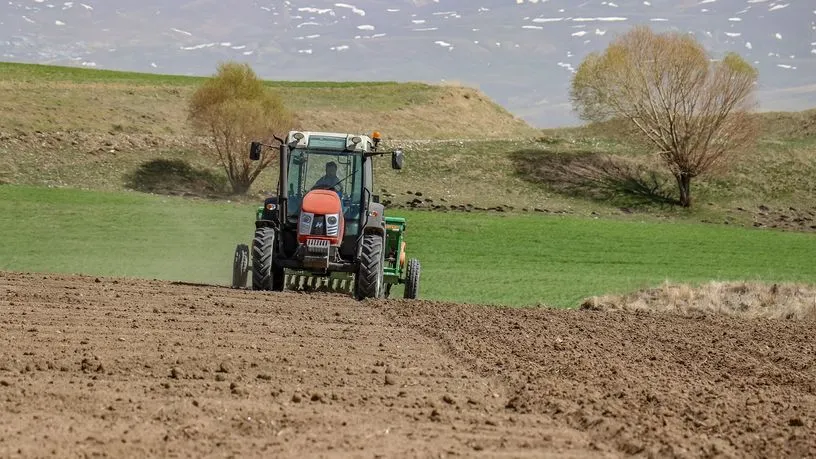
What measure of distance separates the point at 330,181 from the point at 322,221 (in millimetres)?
897

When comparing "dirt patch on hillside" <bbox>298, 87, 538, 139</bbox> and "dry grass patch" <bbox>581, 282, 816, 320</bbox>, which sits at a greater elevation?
"dirt patch on hillside" <bbox>298, 87, 538, 139</bbox>

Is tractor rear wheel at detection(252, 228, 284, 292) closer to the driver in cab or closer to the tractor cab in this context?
the tractor cab

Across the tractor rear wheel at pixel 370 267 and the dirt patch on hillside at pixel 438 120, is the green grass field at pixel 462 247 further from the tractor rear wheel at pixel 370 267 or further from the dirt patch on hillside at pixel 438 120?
the dirt patch on hillside at pixel 438 120

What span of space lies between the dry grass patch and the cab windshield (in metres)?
4.66

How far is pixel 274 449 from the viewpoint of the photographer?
301 inches

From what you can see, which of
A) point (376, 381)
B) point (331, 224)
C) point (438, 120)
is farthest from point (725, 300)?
point (438, 120)

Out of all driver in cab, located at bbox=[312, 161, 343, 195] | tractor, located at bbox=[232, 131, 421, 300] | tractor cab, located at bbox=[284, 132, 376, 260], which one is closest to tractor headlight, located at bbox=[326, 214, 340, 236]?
tractor, located at bbox=[232, 131, 421, 300]

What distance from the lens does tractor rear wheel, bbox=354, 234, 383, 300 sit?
55.2 feet

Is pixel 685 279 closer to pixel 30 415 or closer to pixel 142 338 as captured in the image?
pixel 142 338

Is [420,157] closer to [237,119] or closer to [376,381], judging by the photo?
[237,119]

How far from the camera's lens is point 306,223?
16.9m

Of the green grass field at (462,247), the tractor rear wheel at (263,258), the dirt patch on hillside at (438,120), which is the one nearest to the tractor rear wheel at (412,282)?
→ the tractor rear wheel at (263,258)

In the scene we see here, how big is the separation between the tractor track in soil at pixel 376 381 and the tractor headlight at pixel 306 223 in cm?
117

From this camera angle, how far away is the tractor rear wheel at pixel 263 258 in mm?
16875
